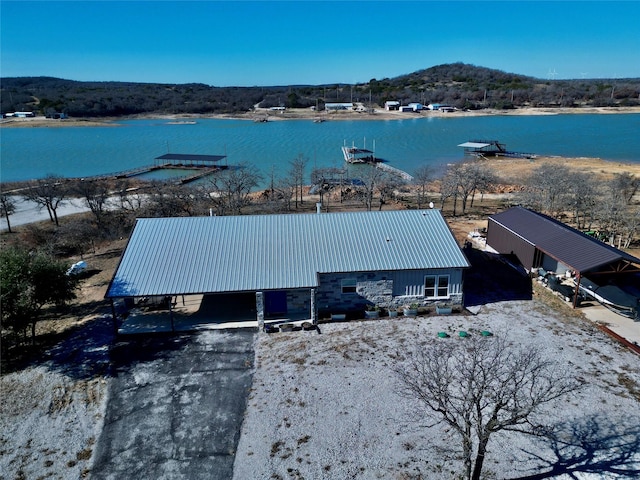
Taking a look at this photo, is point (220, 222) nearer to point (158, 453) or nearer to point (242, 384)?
point (242, 384)

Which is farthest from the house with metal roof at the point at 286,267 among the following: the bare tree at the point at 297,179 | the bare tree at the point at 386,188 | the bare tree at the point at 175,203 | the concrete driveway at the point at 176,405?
the bare tree at the point at 386,188

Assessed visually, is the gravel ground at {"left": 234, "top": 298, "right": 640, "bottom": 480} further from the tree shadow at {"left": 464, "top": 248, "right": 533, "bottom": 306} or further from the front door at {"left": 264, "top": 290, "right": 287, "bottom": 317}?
the tree shadow at {"left": 464, "top": 248, "right": 533, "bottom": 306}

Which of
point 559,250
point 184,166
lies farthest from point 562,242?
point 184,166

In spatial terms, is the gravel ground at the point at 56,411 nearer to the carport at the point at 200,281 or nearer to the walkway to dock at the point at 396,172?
the carport at the point at 200,281

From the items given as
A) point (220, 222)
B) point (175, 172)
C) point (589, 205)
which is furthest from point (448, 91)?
point (220, 222)

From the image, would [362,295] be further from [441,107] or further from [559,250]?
[441,107]
